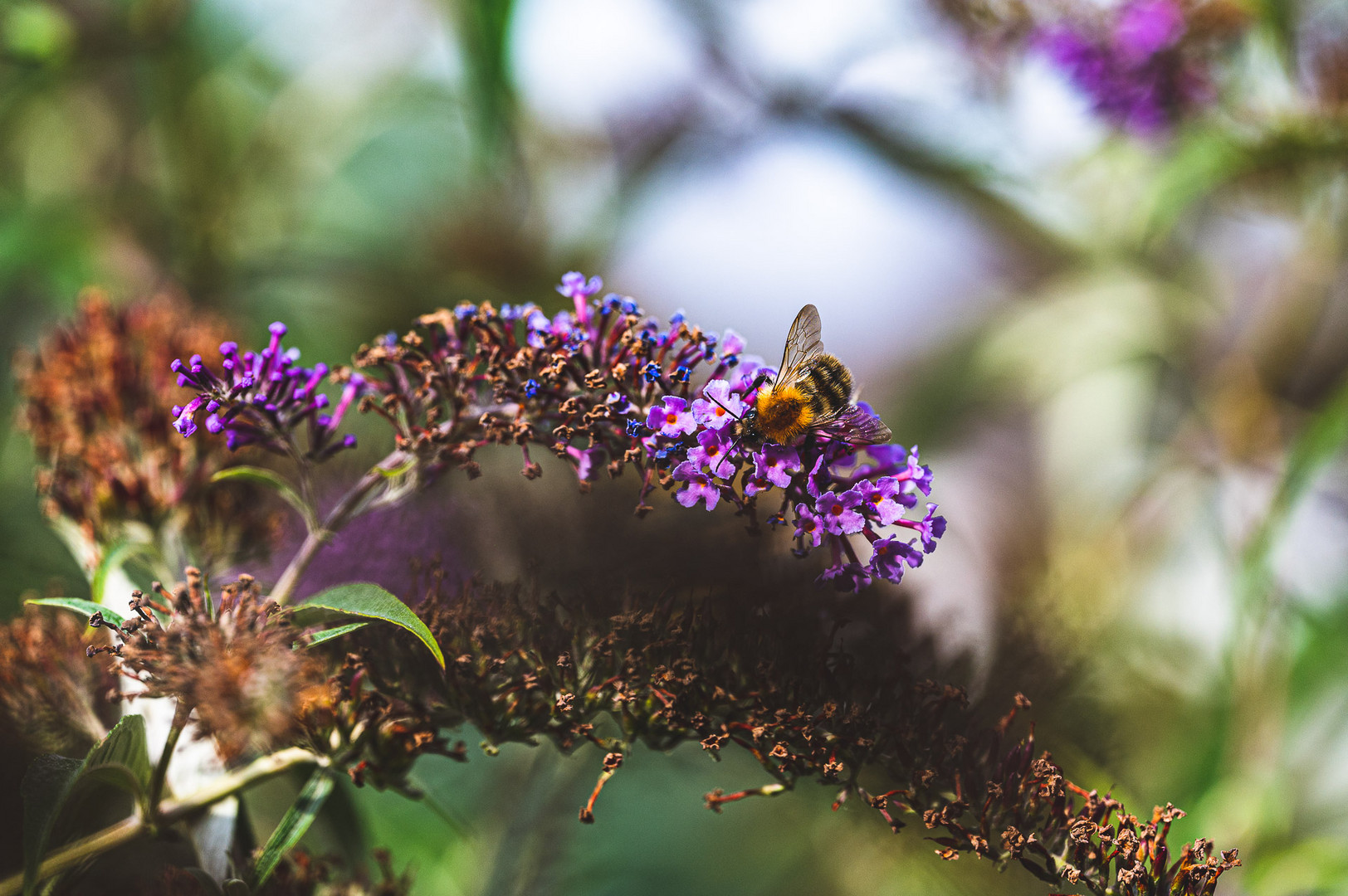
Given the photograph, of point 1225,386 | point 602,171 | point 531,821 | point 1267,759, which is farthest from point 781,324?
point 531,821

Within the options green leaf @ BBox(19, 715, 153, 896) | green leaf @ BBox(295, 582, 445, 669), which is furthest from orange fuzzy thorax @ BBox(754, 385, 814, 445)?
green leaf @ BBox(19, 715, 153, 896)

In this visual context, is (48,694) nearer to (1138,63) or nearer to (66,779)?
(66,779)

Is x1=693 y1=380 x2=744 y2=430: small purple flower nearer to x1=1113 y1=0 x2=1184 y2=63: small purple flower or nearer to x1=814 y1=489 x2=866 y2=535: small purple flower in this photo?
x1=814 y1=489 x2=866 y2=535: small purple flower

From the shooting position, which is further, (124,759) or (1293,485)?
(1293,485)

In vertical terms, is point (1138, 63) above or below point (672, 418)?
above

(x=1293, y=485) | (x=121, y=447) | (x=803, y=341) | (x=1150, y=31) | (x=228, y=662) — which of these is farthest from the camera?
(x=1150, y=31)

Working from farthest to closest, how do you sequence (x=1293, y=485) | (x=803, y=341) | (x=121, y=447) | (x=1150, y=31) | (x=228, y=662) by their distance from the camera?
(x=1150, y=31), (x=1293, y=485), (x=121, y=447), (x=803, y=341), (x=228, y=662)

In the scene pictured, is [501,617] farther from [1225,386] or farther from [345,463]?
[1225,386]

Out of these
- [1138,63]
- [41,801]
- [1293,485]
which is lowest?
[41,801]

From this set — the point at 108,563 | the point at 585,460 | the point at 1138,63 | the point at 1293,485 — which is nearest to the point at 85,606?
the point at 108,563
